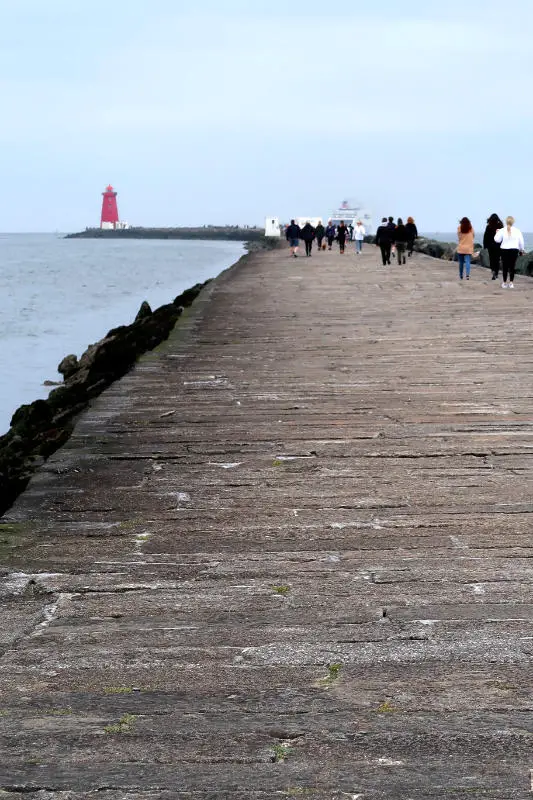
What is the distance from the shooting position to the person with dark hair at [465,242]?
2198 centimetres

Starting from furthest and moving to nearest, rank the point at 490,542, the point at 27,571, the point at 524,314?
the point at 524,314 → the point at 490,542 → the point at 27,571

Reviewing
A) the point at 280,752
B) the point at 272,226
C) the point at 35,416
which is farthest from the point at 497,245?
the point at 272,226

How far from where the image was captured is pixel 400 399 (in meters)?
8.16

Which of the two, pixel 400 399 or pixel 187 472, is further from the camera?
pixel 400 399

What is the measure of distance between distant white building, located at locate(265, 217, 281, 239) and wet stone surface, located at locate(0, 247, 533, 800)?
330ft

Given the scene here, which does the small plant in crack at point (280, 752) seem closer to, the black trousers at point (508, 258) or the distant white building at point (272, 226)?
the black trousers at point (508, 258)

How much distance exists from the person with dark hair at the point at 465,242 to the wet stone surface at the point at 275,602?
1417cm

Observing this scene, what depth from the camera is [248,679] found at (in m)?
3.17

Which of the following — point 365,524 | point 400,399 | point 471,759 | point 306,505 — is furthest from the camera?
point 400,399

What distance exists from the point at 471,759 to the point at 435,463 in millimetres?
3414

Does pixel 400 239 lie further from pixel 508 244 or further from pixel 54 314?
pixel 54 314

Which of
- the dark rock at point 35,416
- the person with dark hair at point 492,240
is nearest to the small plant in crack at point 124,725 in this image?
the dark rock at point 35,416

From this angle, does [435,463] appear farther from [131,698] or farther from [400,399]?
[131,698]

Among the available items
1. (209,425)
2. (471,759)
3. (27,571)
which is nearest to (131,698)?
(471,759)
